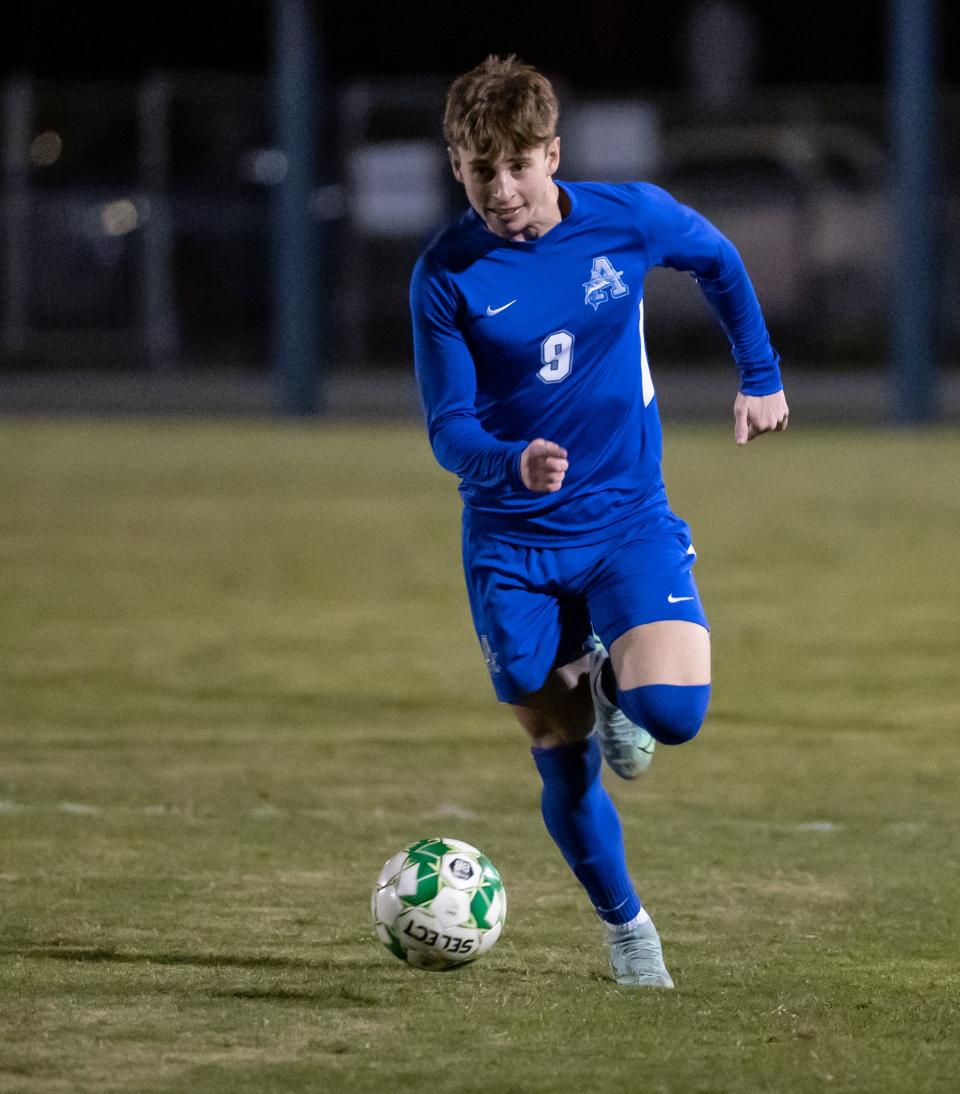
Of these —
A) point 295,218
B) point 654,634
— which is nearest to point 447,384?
point 654,634

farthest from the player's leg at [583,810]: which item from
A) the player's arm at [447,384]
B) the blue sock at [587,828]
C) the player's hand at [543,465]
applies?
the player's hand at [543,465]

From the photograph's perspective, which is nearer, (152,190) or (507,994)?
Result: (507,994)

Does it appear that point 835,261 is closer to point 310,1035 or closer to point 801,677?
point 801,677

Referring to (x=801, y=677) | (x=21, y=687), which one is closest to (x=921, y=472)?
(x=801, y=677)

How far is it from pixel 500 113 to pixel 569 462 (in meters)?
0.82

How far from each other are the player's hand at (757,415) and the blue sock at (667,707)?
71cm

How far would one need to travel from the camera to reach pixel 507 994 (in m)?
4.74

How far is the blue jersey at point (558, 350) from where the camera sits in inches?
188

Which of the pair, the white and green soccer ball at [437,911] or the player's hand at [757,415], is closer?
the white and green soccer ball at [437,911]

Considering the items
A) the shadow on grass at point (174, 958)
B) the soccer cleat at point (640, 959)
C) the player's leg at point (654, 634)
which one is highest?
the player's leg at point (654, 634)

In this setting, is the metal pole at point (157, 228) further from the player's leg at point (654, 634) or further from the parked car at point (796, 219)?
the player's leg at point (654, 634)

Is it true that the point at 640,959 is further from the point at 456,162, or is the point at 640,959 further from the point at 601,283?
the point at 456,162

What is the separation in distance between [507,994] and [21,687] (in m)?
4.55

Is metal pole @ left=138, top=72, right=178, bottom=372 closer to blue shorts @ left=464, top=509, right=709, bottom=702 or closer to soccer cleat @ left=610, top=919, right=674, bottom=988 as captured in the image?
blue shorts @ left=464, top=509, right=709, bottom=702
